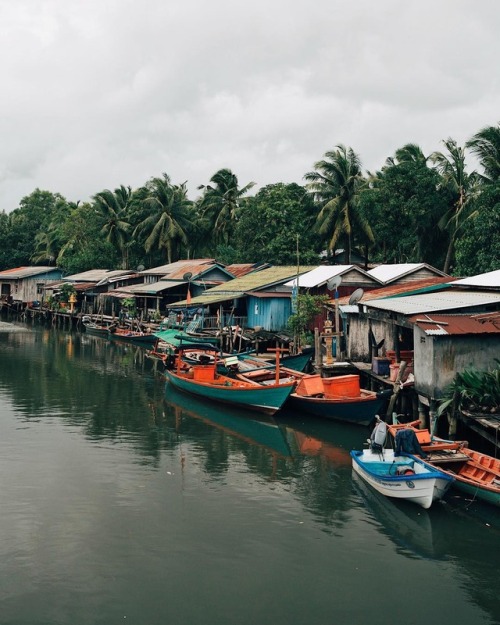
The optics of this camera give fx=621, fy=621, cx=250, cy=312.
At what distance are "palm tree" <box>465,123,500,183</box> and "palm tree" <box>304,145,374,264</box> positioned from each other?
1153 cm

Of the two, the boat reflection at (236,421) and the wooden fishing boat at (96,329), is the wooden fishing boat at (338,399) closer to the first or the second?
the boat reflection at (236,421)

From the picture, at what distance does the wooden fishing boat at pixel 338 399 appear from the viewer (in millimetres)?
19812

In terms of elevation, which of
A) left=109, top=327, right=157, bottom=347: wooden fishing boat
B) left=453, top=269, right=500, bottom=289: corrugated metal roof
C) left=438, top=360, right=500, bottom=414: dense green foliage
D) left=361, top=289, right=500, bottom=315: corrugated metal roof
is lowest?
left=438, top=360, right=500, bottom=414: dense green foliage

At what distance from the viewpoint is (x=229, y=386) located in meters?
23.6

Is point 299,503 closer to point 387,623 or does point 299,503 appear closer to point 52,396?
point 387,623


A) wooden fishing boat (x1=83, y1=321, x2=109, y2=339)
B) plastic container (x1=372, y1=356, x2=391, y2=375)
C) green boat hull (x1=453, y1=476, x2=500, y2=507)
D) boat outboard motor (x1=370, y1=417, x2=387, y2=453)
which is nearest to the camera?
green boat hull (x1=453, y1=476, x2=500, y2=507)

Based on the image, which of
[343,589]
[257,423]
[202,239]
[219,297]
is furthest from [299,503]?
[202,239]

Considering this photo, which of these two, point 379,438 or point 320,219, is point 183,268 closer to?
point 320,219

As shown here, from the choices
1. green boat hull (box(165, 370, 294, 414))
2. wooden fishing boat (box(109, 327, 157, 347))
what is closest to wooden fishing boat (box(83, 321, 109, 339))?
wooden fishing boat (box(109, 327, 157, 347))

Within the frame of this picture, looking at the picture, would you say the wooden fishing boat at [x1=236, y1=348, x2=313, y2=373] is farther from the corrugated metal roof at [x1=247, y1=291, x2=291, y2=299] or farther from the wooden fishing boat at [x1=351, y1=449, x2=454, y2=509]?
the wooden fishing boat at [x1=351, y1=449, x2=454, y2=509]

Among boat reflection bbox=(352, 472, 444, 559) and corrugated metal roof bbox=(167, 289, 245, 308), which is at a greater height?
corrugated metal roof bbox=(167, 289, 245, 308)

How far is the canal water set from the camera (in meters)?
10.1

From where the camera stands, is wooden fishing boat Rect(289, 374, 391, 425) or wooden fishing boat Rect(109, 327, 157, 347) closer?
wooden fishing boat Rect(289, 374, 391, 425)

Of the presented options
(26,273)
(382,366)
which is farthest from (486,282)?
(26,273)
